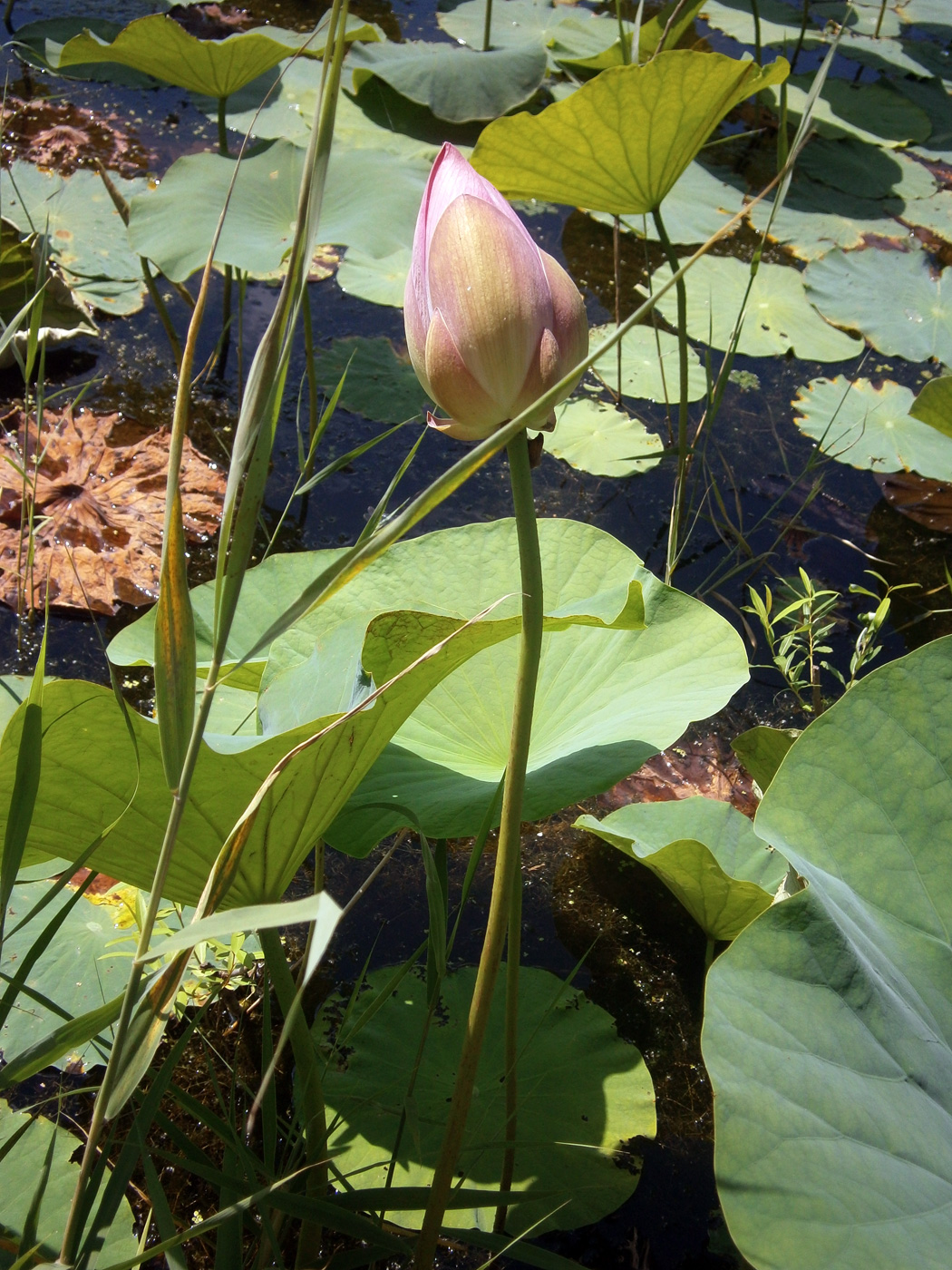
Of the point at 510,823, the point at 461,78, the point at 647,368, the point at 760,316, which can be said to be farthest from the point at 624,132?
the point at 461,78

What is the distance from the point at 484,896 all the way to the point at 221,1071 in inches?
16.4

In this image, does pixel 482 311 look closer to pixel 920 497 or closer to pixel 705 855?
pixel 705 855

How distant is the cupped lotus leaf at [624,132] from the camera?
1338 mm

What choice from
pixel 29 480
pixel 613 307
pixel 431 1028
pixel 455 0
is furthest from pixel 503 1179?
pixel 455 0

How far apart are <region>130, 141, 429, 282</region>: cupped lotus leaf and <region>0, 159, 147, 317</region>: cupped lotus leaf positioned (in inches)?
11.9

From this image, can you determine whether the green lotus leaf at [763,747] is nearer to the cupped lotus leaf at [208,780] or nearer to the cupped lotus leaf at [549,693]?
the cupped lotus leaf at [549,693]

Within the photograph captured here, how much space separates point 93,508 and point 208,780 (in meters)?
1.32

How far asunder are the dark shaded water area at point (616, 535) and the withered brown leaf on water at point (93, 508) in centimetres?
5

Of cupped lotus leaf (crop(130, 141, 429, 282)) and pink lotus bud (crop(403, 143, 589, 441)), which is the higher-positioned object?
pink lotus bud (crop(403, 143, 589, 441))

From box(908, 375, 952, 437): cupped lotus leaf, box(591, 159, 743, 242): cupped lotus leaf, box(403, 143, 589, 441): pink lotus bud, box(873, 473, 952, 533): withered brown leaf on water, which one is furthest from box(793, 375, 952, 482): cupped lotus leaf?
box(403, 143, 589, 441): pink lotus bud

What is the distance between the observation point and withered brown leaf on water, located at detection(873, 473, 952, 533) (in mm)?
2043

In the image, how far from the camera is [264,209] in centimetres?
200

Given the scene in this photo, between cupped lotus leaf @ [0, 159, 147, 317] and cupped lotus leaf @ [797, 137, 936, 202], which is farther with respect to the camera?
cupped lotus leaf @ [797, 137, 936, 202]

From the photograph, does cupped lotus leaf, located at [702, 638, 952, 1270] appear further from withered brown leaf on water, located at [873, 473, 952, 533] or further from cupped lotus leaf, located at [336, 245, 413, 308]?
cupped lotus leaf, located at [336, 245, 413, 308]
